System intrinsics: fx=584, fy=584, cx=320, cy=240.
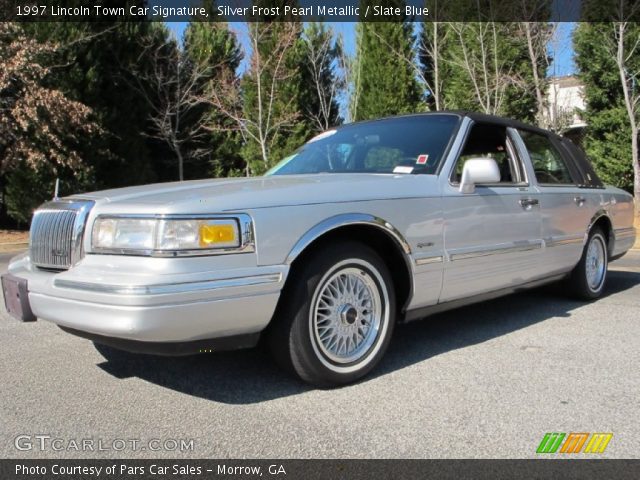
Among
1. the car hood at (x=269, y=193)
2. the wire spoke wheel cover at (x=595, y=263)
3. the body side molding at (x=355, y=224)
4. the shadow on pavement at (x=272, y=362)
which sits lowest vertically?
the shadow on pavement at (x=272, y=362)

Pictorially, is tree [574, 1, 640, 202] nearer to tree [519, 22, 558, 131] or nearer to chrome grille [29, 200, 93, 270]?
tree [519, 22, 558, 131]

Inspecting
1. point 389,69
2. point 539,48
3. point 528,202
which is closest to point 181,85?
point 389,69

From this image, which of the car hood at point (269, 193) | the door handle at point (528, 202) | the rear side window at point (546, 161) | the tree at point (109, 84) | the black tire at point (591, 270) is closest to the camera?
the car hood at point (269, 193)

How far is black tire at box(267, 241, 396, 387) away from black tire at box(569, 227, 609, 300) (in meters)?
2.79

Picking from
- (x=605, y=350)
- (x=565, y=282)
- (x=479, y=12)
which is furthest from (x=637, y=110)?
(x=605, y=350)

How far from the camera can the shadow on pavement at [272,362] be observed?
337 centimetres

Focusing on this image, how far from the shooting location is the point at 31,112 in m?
13.5

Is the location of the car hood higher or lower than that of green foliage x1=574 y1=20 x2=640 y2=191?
lower

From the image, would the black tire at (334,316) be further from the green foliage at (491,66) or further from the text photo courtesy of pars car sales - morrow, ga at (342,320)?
the green foliage at (491,66)

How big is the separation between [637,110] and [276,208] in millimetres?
14699

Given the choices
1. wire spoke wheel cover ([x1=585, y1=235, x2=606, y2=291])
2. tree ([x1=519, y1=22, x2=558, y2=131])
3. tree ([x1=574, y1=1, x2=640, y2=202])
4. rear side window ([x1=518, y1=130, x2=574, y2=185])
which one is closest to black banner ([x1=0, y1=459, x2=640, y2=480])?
rear side window ([x1=518, y1=130, x2=574, y2=185])
